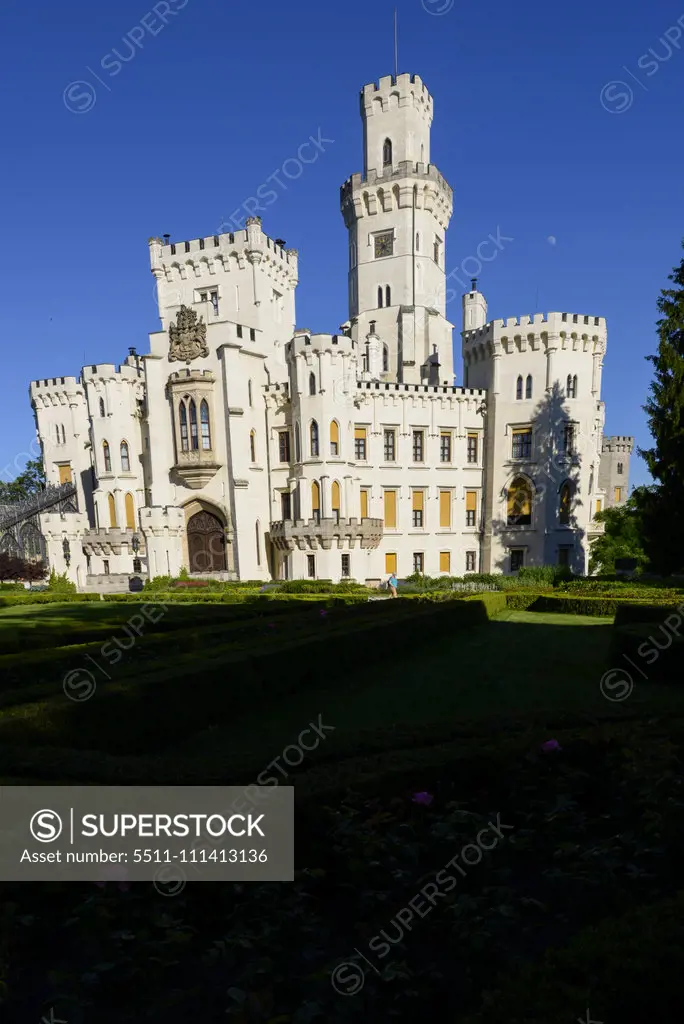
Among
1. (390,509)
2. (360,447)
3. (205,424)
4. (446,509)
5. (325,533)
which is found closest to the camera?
(325,533)

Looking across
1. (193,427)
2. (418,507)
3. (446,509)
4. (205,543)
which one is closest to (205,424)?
(193,427)

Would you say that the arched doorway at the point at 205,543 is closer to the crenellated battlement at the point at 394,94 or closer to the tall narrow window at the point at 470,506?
the tall narrow window at the point at 470,506

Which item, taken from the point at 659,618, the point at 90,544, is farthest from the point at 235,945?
the point at 90,544

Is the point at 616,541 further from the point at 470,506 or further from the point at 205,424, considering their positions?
the point at 205,424

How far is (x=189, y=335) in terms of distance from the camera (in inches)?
1385

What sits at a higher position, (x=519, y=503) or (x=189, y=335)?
(x=189, y=335)

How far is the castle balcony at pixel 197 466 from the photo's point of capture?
115 ft

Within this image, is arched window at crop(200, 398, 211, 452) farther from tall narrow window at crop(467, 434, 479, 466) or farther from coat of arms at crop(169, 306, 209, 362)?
tall narrow window at crop(467, 434, 479, 466)

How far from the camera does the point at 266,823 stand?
4637 millimetres

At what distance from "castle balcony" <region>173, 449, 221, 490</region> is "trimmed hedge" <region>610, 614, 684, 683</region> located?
94.4ft

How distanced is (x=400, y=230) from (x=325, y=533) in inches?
1012

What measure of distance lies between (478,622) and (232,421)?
22.7m

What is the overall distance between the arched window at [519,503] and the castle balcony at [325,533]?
10736mm

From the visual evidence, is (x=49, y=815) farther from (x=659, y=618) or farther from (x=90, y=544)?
(x=90, y=544)
